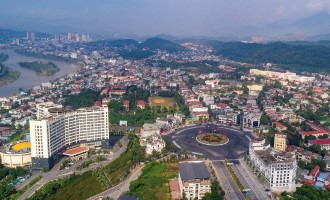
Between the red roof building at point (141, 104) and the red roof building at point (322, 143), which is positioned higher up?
the red roof building at point (141, 104)

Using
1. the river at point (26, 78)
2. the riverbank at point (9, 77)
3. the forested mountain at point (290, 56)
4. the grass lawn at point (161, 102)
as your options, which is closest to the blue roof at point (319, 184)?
the grass lawn at point (161, 102)

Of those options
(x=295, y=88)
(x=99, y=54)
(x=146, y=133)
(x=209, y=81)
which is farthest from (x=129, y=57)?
(x=146, y=133)

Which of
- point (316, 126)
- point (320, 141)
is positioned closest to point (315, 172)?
point (320, 141)

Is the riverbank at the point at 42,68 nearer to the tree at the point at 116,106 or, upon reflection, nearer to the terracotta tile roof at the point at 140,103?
the tree at the point at 116,106

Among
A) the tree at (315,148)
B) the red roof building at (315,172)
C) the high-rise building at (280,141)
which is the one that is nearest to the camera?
the red roof building at (315,172)

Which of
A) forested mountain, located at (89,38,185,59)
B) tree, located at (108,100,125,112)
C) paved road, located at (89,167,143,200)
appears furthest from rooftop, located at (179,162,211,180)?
forested mountain, located at (89,38,185,59)

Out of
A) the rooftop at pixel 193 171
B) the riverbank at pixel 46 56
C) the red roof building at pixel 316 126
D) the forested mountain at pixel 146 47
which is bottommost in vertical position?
the rooftop at pixel 193 171
